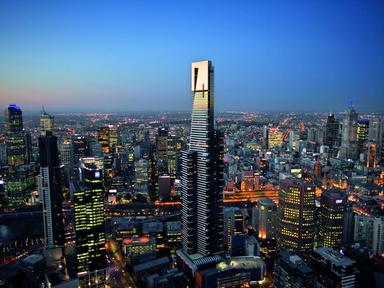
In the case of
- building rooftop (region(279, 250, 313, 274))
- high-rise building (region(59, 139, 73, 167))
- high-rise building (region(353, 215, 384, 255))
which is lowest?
high-rise building (region(353, 215, 384, 255))

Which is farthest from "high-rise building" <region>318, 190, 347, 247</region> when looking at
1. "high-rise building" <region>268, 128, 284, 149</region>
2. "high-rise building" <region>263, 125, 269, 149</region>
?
"high-rise building" <region>268, 128, 284, 149</region>

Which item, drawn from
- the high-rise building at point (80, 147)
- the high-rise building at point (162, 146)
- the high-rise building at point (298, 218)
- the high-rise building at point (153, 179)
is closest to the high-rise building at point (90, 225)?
the high-rise building at point (298, 218)

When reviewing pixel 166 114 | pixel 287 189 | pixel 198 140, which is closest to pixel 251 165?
pixel 287 189

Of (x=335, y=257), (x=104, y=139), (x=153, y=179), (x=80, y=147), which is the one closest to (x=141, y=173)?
(x=153, y=179)

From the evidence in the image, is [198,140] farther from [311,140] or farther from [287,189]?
[311,140]

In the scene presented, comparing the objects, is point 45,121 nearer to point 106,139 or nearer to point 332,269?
point 106,139

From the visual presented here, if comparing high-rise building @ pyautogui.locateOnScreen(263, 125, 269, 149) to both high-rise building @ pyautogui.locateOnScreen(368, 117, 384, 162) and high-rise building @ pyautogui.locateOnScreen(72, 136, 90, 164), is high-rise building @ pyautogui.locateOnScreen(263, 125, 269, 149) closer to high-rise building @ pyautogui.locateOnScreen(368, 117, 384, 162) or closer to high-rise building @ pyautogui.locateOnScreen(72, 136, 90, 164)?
high-rise building @ pyautogui.locateOnScreen(368, 117, 384, 162)

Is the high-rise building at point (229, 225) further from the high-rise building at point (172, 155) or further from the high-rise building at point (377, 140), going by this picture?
the high-rise building at point (377, 140)
